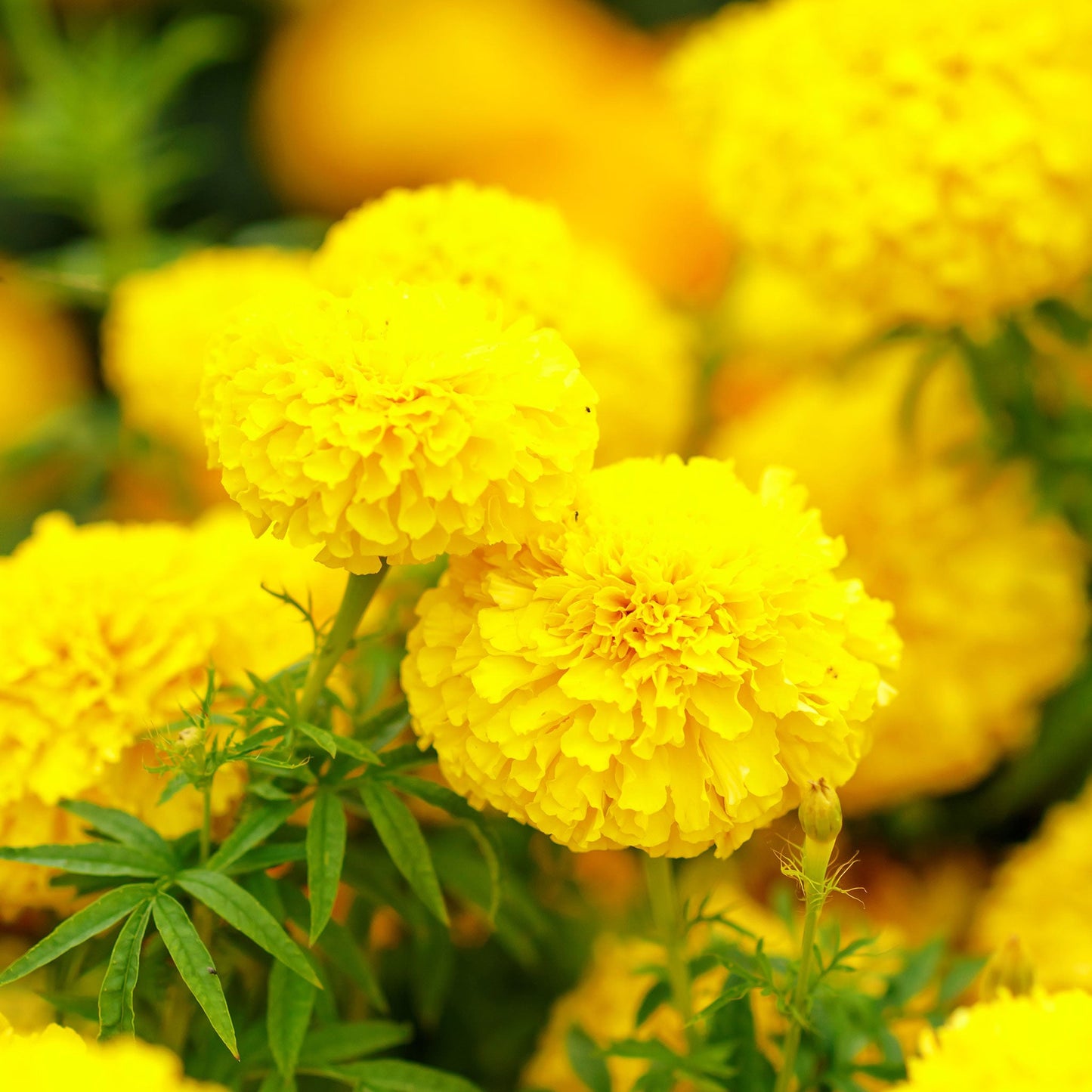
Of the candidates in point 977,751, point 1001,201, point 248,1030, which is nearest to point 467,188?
point 1001,201

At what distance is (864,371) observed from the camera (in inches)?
40.9

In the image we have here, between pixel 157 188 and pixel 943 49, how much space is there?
76cm

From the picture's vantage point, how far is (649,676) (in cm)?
47

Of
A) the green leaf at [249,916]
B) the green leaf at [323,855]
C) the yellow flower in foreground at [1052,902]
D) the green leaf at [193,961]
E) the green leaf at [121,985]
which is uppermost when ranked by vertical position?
the green leaf at [323,855]

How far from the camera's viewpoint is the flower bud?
0.47 metres

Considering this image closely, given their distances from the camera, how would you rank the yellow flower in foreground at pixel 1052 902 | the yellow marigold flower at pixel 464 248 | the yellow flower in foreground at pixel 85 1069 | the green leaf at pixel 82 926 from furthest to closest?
1. the yellow flower in foreground at pixel 1052 902
2. the yellow marigold flower at pixel 464 248
3. the green leaf at pixel 82 926
4. the yellow flower in foreground at pixel 85 1069

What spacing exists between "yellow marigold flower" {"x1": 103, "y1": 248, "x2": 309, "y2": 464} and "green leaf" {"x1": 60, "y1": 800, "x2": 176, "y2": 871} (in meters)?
0.40

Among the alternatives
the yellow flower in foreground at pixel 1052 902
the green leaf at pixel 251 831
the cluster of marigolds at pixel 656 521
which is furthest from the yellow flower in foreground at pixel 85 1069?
the yellow flower in foreground at pixel 1052 902

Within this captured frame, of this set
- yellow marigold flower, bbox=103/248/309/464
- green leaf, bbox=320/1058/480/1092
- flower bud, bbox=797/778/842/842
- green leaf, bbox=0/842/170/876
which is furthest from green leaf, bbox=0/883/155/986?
yellow marigold flower, bbox=103/248/309/464

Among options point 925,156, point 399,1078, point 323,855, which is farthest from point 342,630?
point 925,156

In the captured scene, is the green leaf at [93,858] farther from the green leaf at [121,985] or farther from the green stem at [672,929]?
the green stem at [672,929]

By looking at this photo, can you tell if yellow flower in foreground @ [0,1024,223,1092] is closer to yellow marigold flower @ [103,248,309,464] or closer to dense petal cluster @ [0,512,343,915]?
dense petal cluster @ [0,512,343,915]

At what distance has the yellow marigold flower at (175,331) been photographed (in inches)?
36.5

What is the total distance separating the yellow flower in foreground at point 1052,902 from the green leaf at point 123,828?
1.54ft
